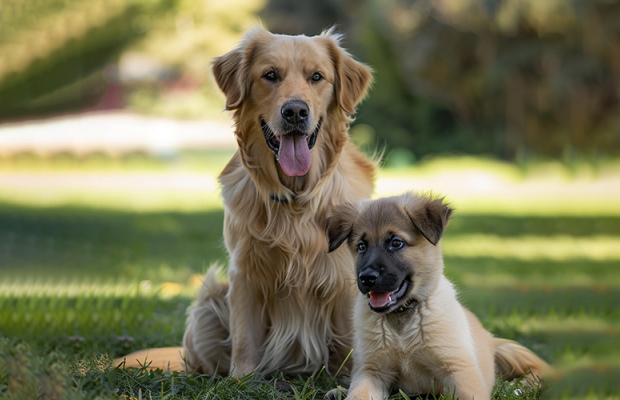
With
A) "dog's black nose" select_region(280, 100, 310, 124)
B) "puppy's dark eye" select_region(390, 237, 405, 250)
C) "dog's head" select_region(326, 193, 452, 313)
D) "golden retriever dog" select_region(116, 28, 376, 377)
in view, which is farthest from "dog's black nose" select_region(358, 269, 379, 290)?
"dog's black nose" select_region(280, 100, 310, 124)

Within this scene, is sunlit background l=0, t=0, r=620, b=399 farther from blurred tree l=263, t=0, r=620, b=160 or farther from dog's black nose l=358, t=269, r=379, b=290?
dog's black nose l=358, t=269, r=379, b=290

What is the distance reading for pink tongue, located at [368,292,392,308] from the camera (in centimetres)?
348

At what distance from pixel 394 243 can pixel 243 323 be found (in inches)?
46.4

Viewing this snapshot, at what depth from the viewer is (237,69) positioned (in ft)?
13.8

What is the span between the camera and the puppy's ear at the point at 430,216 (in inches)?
137

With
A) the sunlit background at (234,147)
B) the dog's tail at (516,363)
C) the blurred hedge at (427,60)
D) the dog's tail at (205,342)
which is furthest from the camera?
the blurred hedge at (427,60)

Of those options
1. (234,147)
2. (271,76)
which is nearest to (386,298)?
(271,76)

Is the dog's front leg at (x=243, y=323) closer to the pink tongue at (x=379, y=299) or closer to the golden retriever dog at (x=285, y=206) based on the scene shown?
the golden retriever dog at (x=285, y=206)

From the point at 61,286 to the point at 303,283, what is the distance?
3.09 meters

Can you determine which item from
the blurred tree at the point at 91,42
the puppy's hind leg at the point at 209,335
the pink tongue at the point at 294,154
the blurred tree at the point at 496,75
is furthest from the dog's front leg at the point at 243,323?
the blurred tree at the point at 496,75

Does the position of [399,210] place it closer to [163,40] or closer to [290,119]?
[290,119]

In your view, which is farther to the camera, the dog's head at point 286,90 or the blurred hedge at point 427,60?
the blurred hedge at point 427,60

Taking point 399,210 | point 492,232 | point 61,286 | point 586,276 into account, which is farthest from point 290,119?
point 492,232

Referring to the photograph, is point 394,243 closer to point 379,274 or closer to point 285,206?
point 379,274
